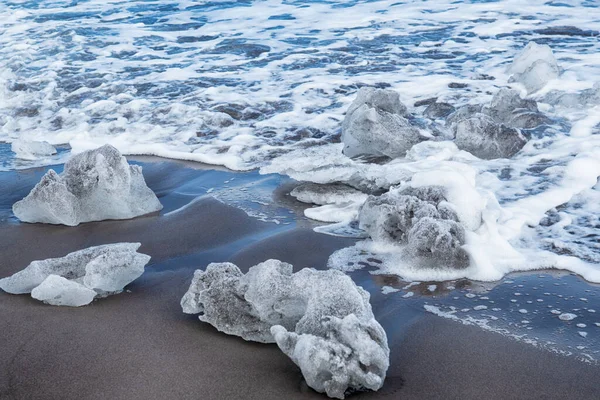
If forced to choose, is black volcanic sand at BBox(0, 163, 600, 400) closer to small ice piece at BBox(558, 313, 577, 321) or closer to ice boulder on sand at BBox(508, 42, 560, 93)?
small ice piece at BBox(558, 313, 577, 321)

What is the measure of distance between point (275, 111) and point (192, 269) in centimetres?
301

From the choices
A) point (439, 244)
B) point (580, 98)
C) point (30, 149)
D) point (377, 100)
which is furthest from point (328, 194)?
point (580, 98)

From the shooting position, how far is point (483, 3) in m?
10.5

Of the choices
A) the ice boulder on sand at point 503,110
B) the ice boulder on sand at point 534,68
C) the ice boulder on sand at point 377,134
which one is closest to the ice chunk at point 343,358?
the ice boulder on sand at point 377,134

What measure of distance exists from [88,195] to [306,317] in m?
1.92

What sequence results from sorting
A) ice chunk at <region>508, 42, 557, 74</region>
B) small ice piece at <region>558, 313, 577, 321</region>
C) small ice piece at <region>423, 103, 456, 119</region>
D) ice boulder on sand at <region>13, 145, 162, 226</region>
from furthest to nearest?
ice chunk at <region>508, 42, 557, 74</region>
small ice piece at <region>423, 103, 456, 119</region>
ice boulder on sand at <region>13, 145, 162, 226</region>
small ice piece at <region>558, 313, 577, 321</region>

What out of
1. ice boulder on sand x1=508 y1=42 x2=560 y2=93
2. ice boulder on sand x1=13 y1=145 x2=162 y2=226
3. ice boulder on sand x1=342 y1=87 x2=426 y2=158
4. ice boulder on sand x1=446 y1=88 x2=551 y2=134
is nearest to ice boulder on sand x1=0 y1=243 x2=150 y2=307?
ice boulder on sand x1=13 y1=145 x2=162 y2=226

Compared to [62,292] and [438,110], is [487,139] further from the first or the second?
[62,292]

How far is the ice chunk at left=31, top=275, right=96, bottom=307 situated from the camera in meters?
2.59

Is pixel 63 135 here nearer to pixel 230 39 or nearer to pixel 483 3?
pixel 230 39

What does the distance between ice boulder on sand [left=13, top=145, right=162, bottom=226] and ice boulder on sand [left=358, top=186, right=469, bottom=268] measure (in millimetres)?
1306

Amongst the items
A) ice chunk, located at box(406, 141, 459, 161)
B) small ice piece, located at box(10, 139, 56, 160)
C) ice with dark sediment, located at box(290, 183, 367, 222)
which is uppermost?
ice with dark sediment, located at box(290, 183, 367, 222)

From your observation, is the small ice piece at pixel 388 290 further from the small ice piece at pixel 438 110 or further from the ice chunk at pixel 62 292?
the small ice piece at pixel 438 110

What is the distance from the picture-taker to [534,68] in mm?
6113
